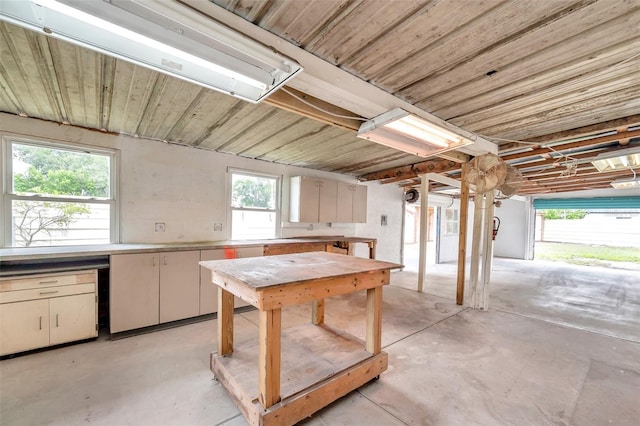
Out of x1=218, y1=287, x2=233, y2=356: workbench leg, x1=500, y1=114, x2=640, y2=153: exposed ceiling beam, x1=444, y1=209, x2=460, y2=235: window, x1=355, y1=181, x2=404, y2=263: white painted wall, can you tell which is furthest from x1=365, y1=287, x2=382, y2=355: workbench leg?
x1=444, y1=209, x2=460, y2=235: window

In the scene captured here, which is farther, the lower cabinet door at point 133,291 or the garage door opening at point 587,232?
the garage door opening at point 587,232

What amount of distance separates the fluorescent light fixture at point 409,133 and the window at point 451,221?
21.3 feet

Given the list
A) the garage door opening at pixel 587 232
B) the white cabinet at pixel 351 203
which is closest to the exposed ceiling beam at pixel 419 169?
the white cabinet at pixel 351 203

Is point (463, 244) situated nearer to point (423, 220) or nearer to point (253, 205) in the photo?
point (423, 220)

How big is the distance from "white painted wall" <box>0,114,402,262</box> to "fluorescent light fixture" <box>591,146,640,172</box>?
4.99 m

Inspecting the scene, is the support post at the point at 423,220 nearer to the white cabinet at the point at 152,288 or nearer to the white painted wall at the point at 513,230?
the white cabinet at the point at 152,288

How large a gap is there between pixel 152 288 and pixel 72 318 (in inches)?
27.5

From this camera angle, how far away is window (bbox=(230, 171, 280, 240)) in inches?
169

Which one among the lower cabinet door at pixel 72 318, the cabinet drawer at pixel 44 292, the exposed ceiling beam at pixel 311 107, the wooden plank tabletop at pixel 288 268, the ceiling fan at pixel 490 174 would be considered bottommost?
the lower cabinet door at pixel 72 318

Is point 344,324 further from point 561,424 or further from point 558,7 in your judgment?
point 558,7

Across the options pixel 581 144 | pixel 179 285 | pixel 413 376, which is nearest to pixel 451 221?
pixel 581 144

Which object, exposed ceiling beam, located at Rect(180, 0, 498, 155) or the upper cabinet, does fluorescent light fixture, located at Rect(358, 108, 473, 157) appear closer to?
exposed ceiling beam, located at Rect(180, 0, 498, 155)

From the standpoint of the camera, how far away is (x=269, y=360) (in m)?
1.53

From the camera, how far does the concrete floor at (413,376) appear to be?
1.72 metres
